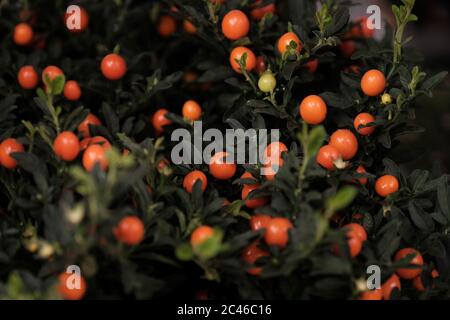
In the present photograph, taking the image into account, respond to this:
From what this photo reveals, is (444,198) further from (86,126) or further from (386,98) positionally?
(86,126)

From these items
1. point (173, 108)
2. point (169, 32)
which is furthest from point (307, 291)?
point (169, 32)

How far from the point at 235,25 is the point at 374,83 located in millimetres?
226

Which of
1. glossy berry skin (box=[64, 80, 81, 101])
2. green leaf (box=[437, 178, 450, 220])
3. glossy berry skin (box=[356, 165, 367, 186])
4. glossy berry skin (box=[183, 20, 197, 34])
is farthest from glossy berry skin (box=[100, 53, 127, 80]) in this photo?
green leaf (box=[437, 178, 450, 220])

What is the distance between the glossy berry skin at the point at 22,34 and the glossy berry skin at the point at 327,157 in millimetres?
565

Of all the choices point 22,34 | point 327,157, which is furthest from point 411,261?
point 22,34

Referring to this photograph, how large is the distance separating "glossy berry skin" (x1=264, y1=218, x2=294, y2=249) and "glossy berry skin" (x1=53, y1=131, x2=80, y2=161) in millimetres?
258

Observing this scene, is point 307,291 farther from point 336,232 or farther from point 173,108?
point 173,108

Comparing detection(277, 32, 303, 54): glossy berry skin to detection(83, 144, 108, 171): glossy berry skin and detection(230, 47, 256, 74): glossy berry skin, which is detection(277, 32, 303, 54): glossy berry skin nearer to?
detection(230, 47, 256, 74): glossy berry skin

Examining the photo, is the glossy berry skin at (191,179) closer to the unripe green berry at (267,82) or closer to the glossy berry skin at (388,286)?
the unripe green berry at (267,82)

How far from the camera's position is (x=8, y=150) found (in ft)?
2.31

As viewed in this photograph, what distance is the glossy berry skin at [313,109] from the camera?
2.42 feet

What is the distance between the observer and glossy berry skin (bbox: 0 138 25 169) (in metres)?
0.70

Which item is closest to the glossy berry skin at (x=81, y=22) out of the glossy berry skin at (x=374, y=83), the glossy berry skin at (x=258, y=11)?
the glossy berry skin at (x=258, y=11)

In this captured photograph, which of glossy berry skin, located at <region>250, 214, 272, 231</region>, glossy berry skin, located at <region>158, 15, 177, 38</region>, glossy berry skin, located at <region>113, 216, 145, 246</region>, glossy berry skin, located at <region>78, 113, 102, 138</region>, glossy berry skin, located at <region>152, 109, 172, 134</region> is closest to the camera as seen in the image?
glossy berry skin, located at <region>113, 216, 145, 246</region>
